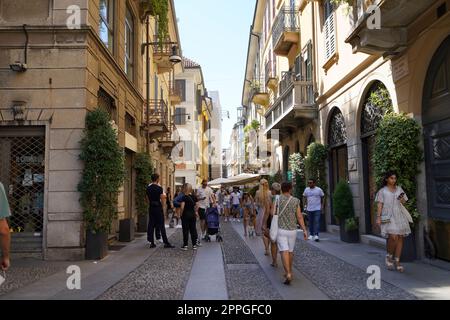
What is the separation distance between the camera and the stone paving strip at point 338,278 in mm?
6188

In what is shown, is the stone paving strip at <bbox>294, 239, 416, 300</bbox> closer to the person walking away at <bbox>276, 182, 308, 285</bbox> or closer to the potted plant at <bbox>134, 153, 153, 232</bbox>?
the person walking away at <bbox>276, 182, 308, 285</bbox>

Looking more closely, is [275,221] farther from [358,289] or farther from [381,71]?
[381,71]

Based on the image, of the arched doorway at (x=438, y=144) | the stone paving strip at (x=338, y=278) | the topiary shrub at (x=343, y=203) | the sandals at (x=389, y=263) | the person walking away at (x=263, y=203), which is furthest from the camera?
the topiary shrub at (x=343, y=203)

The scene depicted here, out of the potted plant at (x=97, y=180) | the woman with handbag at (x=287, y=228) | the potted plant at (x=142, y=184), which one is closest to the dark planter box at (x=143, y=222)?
the potted plant at (x=142, y=184)

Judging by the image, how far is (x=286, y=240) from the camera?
23.9 feet

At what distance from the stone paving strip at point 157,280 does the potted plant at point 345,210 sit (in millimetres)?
4497

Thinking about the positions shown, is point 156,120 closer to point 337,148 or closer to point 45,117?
point 337,148

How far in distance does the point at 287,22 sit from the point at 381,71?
10.3 meters

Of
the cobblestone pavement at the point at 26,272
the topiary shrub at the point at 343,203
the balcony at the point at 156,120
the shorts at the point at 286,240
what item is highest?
the balcony at the point at 156,120

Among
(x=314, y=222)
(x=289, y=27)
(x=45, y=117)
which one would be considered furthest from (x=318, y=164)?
(x=45, y=117)

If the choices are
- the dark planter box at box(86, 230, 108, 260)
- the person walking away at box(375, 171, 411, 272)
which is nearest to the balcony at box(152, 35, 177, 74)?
the dark planter box at box(86, 230, 108, 260)

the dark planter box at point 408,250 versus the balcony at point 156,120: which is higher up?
the balcony at point 156,120

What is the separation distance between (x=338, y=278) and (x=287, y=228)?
1.20 metres

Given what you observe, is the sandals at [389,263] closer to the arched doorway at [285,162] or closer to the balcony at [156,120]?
the balcony at [156,120]
